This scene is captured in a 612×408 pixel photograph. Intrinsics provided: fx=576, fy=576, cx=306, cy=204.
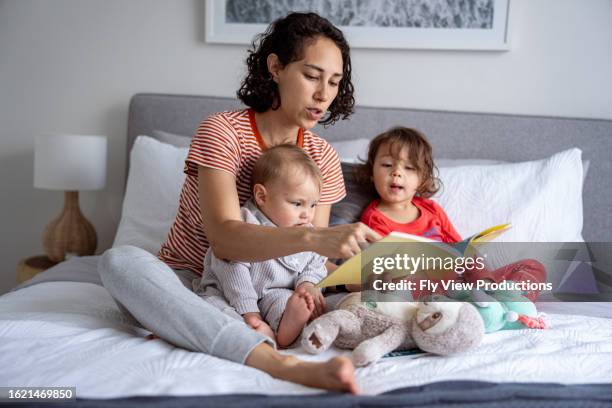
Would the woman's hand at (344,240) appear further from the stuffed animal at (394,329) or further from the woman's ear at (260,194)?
the woman's ear at (260,194)

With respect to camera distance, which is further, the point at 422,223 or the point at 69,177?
the point at 69,177

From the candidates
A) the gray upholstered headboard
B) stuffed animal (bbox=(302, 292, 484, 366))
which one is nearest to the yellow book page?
stuffed animal (bbox=(302, 292, 484, 366))

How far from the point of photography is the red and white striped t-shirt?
1503 millimetres

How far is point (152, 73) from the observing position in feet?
9.01

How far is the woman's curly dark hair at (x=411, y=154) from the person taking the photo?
1.92 m

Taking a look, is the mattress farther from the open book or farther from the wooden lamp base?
the wooden lamp base

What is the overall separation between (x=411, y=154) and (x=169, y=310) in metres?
1.07

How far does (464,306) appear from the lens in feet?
3.92

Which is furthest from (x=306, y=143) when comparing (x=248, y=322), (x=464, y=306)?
(x=464, y=306)

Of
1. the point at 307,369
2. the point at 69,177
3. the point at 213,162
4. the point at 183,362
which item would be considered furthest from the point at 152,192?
the point at 307,369

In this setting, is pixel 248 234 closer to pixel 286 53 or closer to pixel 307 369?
pixel 307 369

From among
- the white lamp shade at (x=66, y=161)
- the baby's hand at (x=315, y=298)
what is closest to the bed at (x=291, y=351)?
the baby's hand at (x=315, y=298)

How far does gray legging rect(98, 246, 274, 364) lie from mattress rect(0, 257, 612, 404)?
3cm

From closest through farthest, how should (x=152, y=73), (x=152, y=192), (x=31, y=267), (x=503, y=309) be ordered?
(x=503, y=309) → (x=152, y=192) → (x=31, y=267) → (x=152, y=73)
